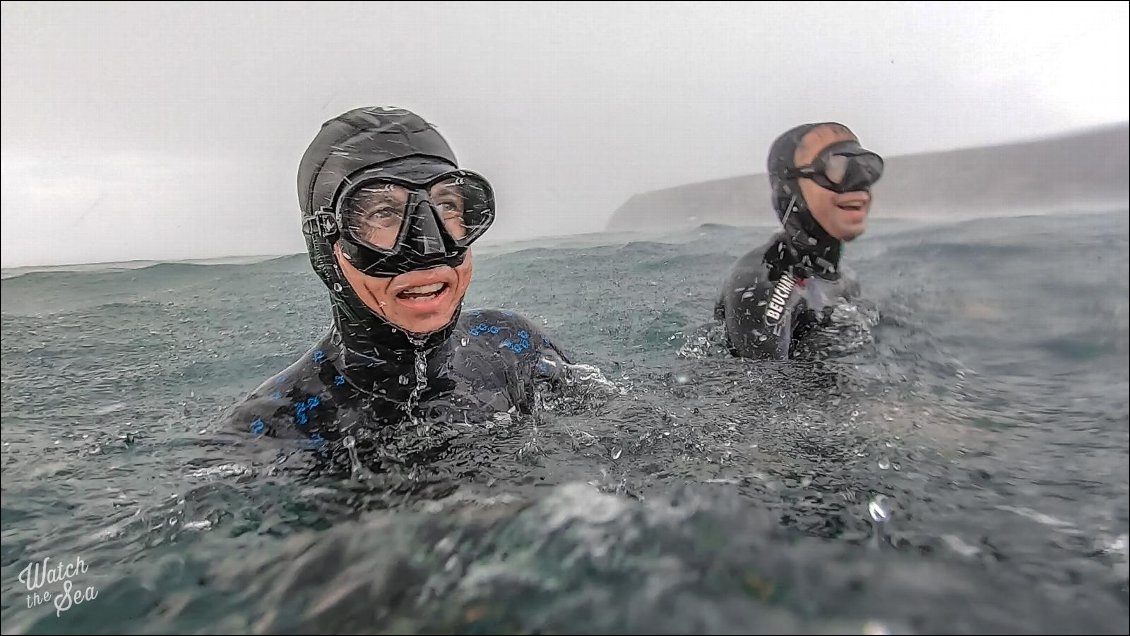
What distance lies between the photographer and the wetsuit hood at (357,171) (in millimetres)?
1724

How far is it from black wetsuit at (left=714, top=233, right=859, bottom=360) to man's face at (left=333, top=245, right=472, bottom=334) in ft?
4.07

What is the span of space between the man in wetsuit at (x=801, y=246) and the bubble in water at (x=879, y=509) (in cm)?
127

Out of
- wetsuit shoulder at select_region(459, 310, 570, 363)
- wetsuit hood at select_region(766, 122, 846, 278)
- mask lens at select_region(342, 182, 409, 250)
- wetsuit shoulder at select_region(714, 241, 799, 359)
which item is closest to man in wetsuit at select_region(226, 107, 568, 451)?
mask lens at select_region(342, 182, 409, 250)

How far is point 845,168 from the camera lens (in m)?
2.40

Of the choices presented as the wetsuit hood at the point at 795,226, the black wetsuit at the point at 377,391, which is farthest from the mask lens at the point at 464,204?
the wetsuit hood at the point at 795,226

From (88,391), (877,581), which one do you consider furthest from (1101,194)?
(88,391)

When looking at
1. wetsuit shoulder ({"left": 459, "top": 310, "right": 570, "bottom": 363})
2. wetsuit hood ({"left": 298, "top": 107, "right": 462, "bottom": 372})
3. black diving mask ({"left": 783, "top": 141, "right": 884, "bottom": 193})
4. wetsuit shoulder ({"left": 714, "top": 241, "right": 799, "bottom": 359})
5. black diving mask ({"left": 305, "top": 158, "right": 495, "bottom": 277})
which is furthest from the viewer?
wetsuit shoulder ({"left": 714, "top": 241, "right": 799, "bottom": 359})

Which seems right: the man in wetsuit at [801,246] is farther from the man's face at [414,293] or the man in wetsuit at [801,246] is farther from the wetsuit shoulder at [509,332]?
the man's face at [414,293]

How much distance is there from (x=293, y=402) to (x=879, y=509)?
1402 millimetres

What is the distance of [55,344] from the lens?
2.58m

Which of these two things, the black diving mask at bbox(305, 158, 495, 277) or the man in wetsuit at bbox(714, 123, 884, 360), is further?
the man in wetsuit at bbox(714, 123, 884, 360)

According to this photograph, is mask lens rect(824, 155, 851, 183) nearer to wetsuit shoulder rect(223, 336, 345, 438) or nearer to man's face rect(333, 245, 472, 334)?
man's face rect(333, 245, 472, 334)

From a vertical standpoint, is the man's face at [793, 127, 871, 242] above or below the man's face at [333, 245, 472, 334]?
above

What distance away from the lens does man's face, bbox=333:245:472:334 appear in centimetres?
166
